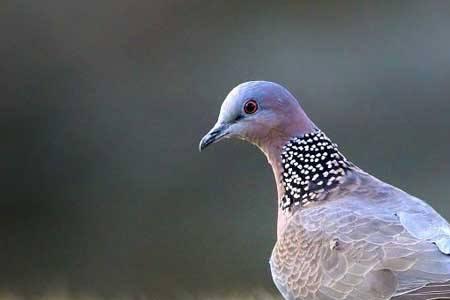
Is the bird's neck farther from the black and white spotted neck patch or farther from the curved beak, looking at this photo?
the curved beak

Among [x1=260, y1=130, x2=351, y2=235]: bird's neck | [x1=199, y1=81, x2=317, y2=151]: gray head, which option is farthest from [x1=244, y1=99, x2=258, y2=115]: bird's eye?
[x1=260, y1=130, x2=351, y2=235]: bird's neck

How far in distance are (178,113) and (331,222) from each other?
13.8 feet

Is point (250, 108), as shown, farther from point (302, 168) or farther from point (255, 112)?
point (302, 168)

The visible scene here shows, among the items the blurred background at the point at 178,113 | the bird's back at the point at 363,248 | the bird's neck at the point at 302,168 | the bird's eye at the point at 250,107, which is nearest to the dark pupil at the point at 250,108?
the bird's eye at the point at 250,107

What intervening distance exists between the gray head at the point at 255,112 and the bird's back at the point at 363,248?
0.31 metres

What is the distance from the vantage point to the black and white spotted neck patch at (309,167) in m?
3.79

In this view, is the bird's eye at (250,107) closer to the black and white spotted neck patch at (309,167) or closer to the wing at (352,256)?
the black and white spotted neck patch at (309,167)

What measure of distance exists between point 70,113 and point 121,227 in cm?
Answer: 102

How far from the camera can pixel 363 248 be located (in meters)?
3.33

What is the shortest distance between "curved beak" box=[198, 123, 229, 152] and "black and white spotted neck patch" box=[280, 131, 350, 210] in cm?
23

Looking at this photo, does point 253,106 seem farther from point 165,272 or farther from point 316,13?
point 316,13

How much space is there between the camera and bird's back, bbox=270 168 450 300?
319 centimetres

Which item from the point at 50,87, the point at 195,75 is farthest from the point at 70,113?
the point at 195,75

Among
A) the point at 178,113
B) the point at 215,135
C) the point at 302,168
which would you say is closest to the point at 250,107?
the point at 215,135
